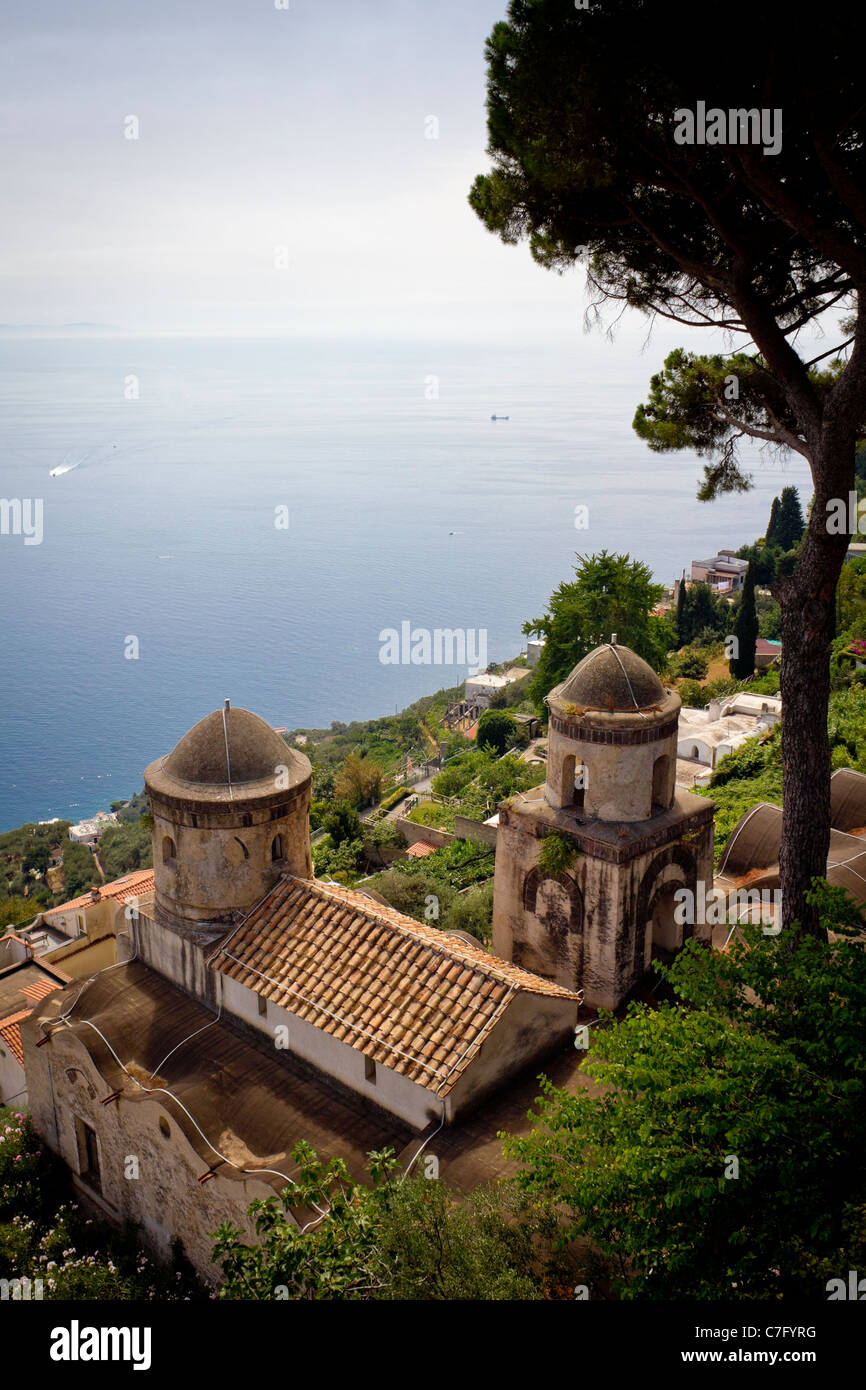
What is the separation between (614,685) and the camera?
1227cm

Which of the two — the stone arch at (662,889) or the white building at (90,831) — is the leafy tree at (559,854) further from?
the white building at (90,831)

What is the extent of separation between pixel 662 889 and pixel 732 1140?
661 cm

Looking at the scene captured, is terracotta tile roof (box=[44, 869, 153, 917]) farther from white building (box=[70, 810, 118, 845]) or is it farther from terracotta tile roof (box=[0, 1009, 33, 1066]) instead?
white building (box=[70, 810, 118, 845])

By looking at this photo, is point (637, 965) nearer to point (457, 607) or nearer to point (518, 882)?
point (518, 882)

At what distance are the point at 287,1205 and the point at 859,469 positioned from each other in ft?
240

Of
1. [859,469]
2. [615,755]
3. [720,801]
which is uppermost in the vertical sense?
[859,469]

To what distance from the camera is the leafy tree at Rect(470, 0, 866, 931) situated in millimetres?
9008

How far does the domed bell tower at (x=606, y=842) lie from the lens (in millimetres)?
11906

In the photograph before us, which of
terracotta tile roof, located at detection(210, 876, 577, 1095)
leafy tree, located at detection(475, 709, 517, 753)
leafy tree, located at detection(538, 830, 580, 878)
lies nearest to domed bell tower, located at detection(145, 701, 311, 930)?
terracotta tile roof, located at detection(210, 876, 577, 1095)

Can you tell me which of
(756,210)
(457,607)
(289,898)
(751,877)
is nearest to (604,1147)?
(289,898)

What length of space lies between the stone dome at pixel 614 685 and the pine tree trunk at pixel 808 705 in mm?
2094

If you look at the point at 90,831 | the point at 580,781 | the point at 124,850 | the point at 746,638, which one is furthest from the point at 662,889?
the point at 90,831

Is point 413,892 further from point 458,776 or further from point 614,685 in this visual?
point 458,776

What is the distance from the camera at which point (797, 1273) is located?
548 centimetres
